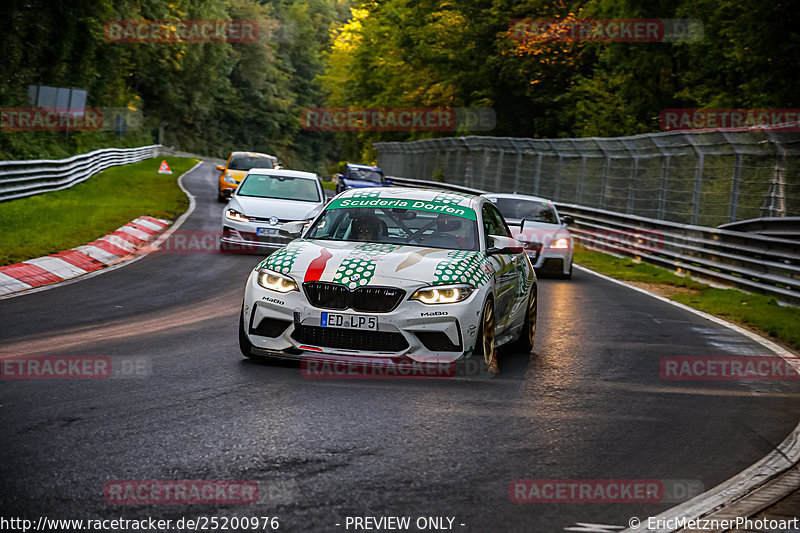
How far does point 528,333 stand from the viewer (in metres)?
10.0

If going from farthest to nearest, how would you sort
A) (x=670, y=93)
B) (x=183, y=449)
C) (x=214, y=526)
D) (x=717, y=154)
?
(x=670, y=93) → (x=717, y=154) → (x=183, y=449) → (x=214, y=526)

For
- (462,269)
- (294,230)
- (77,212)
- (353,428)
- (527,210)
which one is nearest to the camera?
(353,428)

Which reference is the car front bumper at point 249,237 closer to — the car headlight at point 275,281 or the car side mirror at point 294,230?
the car side mirror at point 294,230

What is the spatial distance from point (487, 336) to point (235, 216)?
11.0 metres

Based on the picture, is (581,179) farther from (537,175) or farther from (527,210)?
(527,210)

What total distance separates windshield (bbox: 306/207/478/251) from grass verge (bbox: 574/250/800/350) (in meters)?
5.20

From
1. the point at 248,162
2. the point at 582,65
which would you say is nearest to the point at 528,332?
the point at 248,162

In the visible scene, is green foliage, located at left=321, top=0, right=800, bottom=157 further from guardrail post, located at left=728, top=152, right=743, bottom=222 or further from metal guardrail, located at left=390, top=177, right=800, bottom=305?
guardrail post, located at left=728, top=152, right=743, bottom=222

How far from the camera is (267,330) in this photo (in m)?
8.00

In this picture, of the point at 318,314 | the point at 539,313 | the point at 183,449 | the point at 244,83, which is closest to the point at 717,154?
the point at 539,313

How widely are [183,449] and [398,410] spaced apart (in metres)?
1.80

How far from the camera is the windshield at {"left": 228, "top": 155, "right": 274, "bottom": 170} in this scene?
109 feet

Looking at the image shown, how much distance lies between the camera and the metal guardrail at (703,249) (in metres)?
16.2

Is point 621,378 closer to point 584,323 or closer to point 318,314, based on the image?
point 318,314
